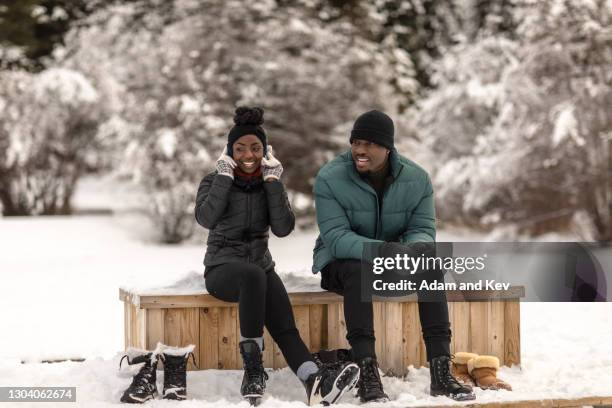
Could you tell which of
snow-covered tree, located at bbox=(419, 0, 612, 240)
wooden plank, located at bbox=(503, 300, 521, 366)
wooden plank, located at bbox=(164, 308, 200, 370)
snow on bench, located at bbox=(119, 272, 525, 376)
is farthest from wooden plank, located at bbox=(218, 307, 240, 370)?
snow-covered tree, located at bbox=(419, 0, 612, 240)

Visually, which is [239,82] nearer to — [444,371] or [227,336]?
[227,336]

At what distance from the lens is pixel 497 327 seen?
454cm

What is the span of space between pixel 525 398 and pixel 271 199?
4.27 ft

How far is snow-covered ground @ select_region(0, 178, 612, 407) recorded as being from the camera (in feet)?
13.1

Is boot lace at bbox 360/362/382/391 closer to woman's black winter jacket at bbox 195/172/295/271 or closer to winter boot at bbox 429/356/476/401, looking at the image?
winter boot at bbox 429/356/476/401

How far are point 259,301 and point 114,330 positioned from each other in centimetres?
277

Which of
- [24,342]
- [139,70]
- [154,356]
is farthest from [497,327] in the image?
[139,70]

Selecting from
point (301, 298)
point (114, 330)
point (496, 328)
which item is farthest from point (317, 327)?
point (114, 330)

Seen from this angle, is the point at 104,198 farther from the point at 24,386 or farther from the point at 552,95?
the point at 24,386

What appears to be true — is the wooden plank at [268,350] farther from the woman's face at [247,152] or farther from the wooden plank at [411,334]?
the woman's face at [247,152]

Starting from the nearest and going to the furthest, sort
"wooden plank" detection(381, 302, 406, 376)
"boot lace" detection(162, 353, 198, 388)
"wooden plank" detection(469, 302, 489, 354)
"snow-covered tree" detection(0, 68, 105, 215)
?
"boot lace" detection(162, 353, 198, 388), "wooden plank" detection(381, 302, 406, 376), "wooden plank" detection(469, 302, 489, 354), "snow-covered tree" detection(0, 68, 105, 215)

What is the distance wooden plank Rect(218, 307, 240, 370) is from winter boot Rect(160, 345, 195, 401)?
350 mm

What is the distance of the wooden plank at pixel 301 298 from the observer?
13.6 feet

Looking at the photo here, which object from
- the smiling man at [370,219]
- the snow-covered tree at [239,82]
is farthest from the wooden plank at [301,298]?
the snow-covered tree at [239,82]
